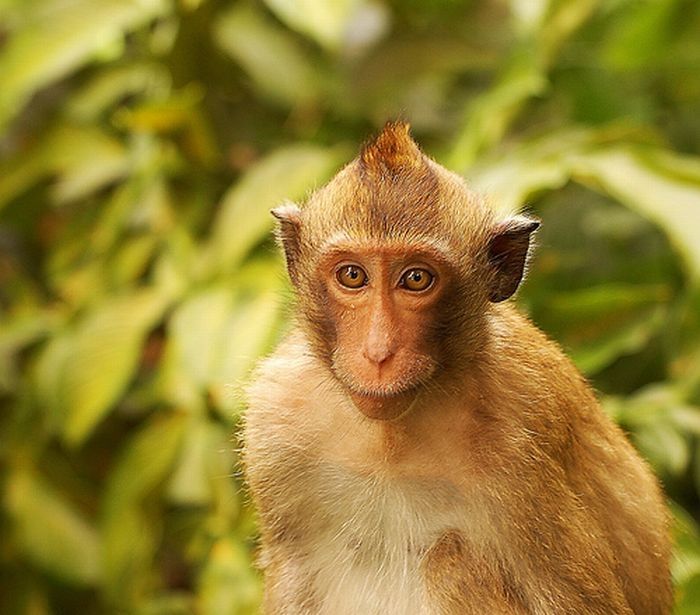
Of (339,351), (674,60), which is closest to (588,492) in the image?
(339,351)

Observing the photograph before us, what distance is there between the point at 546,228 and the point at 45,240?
1305 millimetres

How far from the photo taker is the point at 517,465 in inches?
54.1

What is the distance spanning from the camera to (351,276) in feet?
4.38

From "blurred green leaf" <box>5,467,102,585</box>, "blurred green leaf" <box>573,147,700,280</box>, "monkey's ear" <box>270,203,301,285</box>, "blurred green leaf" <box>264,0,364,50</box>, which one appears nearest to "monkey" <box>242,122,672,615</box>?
"monkey's ear" <box>270,203,301,285</box>

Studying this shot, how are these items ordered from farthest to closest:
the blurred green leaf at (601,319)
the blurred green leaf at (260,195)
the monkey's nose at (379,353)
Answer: the blurred green leaf at (260,195), the blurred green leaf at (601,319), the monkey's nose at (379,353)

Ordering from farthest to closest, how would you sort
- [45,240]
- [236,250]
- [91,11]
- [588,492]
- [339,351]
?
→ [45,240] < [91,11] < [236,250] < [588,492] < [339,351]

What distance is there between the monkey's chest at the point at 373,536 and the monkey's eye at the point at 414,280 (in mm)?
248

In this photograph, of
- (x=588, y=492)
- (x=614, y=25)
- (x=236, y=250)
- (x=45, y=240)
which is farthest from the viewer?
(x=45, y=240)

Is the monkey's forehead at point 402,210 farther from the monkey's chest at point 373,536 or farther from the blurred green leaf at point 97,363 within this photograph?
the blurred green leaf at point 97,363

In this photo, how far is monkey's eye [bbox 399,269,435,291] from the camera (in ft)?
4.28

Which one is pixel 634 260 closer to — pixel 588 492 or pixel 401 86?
pixel 401 86

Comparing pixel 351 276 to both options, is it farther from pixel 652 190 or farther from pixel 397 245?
pixel 652 190

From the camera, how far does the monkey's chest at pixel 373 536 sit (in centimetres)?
142

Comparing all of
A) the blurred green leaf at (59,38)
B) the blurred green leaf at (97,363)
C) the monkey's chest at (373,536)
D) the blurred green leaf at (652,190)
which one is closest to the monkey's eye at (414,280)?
the monkey's chest at (373,536)
